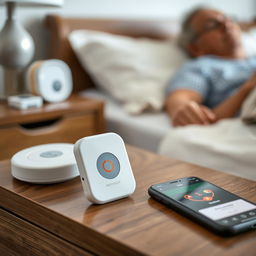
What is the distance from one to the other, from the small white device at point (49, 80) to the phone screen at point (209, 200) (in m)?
0.85

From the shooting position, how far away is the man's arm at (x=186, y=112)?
5.08 ft

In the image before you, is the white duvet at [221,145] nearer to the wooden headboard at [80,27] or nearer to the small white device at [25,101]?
the small white device at [25,101]

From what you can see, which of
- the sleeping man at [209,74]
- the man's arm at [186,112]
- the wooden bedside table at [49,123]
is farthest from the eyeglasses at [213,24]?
the wooden bedside table at [49,123]

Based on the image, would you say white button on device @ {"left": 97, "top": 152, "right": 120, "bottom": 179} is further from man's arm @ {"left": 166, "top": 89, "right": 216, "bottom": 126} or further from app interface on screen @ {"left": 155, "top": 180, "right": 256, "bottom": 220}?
man's arm @ {"left": 166, "top": 89, "right": 216, "bottom": 126}

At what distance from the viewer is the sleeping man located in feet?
5.31

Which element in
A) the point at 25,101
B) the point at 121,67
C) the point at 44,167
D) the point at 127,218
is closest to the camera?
the point at 127,218

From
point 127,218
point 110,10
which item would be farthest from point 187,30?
point 127,218

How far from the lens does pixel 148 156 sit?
45.3 inches

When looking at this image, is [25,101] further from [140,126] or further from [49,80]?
[140,126]

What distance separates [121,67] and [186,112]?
458 millimetres

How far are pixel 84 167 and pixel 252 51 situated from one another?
1665 mm

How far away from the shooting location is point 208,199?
835mm

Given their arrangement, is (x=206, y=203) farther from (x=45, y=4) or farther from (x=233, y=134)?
(x=45, y=4)

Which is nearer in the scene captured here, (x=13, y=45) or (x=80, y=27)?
(x=13, y=45)
